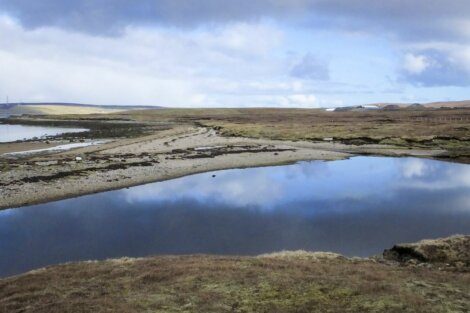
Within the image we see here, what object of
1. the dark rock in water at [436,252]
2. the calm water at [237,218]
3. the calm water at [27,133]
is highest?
the calm water at [27,133]

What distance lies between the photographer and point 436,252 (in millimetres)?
18969

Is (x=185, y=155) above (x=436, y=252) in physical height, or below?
above

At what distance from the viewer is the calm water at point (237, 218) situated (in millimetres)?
24453

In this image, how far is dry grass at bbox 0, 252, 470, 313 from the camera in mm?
12570

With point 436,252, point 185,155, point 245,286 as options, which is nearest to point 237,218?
point 436,252

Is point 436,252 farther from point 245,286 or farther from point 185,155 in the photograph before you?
point 185,155

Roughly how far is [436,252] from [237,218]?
14.6 m

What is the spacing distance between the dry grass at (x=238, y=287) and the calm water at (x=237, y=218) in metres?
6.05

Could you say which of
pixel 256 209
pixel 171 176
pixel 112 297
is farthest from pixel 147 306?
pixel 171 176

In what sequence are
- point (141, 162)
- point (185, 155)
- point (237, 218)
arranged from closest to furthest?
point (237, 218) → point (141, 162) → point (185, 155)

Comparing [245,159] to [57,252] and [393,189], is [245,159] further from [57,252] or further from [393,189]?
[57,252]

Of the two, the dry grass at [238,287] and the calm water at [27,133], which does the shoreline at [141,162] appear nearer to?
the dry grass at [238,287]

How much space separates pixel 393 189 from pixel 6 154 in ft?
165

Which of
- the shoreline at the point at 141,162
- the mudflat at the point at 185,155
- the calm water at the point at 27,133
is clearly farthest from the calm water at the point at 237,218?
the calm water at the point at 27,133
